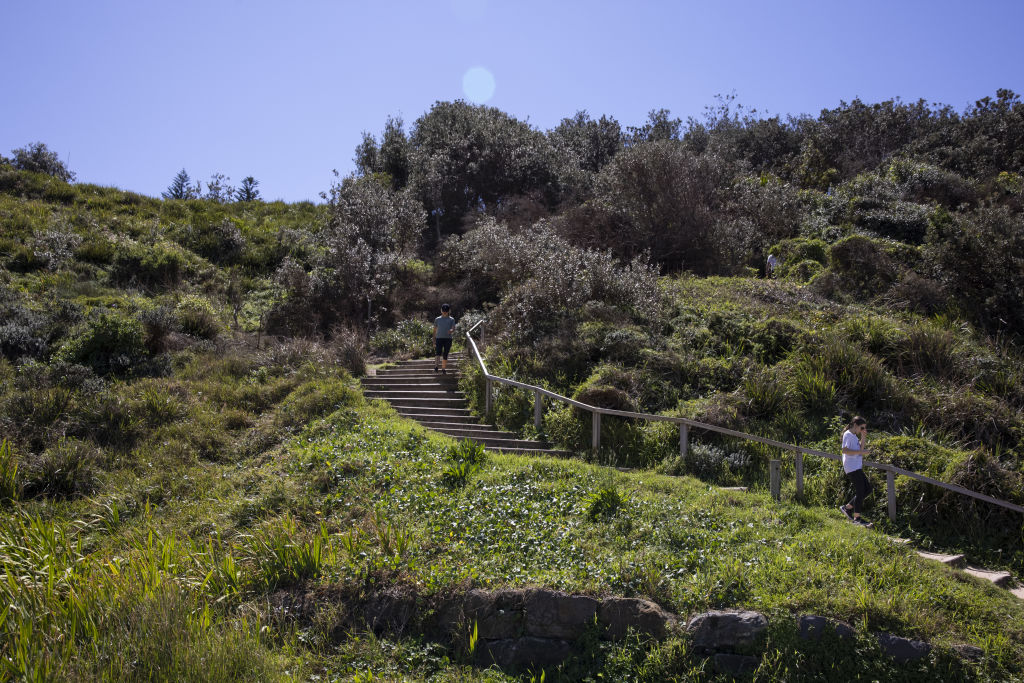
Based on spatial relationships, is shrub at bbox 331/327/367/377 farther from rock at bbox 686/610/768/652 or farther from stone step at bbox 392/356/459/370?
rock at bbox 686/610/768/652

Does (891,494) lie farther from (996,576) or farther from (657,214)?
(657,214)

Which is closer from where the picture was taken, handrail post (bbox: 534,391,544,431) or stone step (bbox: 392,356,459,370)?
handrail post (bbox: 534,391,544,431)

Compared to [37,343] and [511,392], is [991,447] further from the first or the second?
[37,343]

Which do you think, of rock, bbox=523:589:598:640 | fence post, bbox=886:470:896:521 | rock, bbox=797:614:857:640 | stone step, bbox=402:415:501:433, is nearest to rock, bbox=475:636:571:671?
rock, bbox=523:589:598:640

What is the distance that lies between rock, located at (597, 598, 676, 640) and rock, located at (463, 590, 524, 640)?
0.88m

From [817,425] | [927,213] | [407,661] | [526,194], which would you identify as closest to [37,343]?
[407,661]

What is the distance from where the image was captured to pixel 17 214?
23.2 metres

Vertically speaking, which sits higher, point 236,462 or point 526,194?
point 526,194

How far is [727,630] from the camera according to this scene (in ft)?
21.6

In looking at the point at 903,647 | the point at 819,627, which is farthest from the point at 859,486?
the point at 819,627

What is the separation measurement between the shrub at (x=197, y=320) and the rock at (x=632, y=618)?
15.8m

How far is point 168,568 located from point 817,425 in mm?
10439

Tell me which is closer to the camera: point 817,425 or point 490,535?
point 490,535

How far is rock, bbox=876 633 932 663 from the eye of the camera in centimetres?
634
